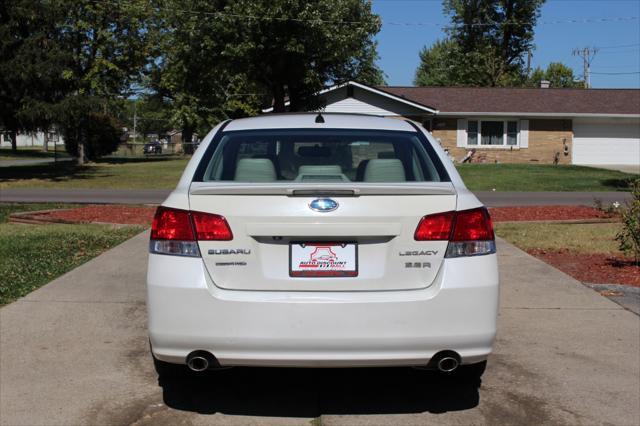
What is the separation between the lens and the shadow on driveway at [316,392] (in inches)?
179

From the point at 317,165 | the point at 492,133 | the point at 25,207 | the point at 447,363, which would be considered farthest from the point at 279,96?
the point at 447,363

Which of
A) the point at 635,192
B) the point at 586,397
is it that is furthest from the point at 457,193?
the point at 635,192

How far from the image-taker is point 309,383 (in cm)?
500

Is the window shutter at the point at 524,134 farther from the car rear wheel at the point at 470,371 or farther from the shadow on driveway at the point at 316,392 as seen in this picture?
the car rear wheel at the point at 470,371

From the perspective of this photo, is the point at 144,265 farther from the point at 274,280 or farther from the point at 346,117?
the point at 274,280

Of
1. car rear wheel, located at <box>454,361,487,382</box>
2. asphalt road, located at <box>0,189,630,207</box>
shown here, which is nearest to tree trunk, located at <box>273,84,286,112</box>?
asphalt road, located at <box>0,189,630,207</box>

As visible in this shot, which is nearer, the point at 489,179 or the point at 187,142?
the point at 489,179

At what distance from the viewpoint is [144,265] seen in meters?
8.81

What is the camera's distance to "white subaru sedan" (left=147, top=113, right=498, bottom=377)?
3777 millimetres

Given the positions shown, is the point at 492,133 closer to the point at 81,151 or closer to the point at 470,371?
the point at 81,151

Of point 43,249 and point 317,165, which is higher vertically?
point 317,165

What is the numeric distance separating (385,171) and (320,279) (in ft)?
4.02

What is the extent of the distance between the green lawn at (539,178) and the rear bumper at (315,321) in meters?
18.6

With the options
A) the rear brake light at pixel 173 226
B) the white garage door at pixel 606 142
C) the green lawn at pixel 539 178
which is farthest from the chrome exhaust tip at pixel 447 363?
the white garage door at pixel 606 142
